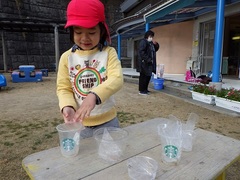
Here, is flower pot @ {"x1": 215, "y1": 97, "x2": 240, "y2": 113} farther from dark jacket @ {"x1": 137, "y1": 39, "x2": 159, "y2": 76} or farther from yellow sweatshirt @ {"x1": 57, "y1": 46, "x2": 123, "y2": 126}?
yellow sweatshirt @ {"x1": 57, "y1": 46, "x2": 123, "y2": 126}

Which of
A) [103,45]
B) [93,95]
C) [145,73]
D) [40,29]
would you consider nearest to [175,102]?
[145,73]

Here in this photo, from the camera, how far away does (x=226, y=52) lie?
8.52 metres

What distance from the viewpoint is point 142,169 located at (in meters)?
0.89

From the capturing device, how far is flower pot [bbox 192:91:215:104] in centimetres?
468

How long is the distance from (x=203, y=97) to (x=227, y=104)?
2.37 feet

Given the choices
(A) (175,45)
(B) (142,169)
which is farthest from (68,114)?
(A) (175,45)

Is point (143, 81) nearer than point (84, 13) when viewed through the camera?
No

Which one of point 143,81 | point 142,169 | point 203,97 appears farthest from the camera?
point 143,81

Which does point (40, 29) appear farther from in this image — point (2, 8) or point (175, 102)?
point (175, 102)

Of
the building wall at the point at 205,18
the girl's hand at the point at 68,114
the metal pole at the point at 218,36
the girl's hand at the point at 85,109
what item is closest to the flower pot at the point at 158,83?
the metal pole at the point at 218,36

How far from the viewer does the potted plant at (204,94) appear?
4.70 m

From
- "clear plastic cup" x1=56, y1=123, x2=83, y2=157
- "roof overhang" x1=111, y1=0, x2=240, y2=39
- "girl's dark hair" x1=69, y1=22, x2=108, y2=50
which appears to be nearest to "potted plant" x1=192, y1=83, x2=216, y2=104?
"roof overhang" x1=111, y1=0, x2=240, y2=39

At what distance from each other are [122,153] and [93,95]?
0.34 m

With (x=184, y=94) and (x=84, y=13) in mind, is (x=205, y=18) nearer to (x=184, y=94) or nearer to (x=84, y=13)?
(x=184, y=94)
